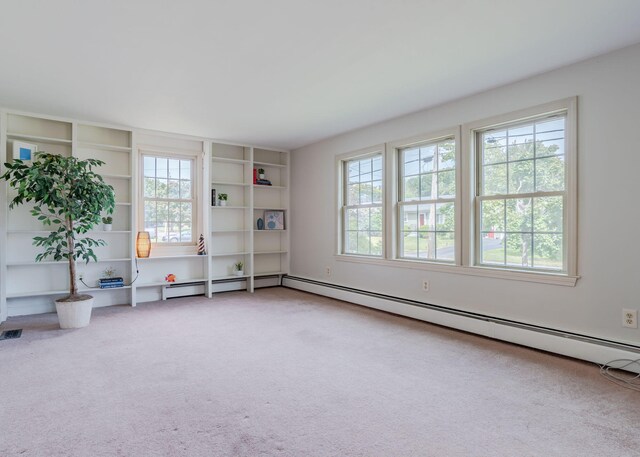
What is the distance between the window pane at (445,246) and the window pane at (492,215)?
37 cm

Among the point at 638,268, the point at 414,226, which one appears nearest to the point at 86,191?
the point at 414,226

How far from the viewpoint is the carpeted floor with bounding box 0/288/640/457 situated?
1.76m

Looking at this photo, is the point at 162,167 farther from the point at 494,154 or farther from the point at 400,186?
the point at 494,154

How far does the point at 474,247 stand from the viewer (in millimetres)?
3715

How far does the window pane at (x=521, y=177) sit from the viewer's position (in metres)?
3.31

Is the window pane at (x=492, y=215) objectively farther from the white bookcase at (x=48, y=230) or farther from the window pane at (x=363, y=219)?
the white bookcase at (x=48, y=230)

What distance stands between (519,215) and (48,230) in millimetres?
5258

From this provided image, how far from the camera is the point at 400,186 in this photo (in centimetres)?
452

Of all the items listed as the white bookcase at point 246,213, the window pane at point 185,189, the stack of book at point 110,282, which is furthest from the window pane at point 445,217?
the stack of book at point 110,282

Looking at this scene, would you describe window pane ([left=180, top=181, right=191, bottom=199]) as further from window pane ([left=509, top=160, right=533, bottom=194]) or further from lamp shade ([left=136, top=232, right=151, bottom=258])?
window pane ([left=509, top=160, right=533, bottom=194])

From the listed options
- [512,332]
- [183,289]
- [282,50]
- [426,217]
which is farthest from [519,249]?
[183,289]

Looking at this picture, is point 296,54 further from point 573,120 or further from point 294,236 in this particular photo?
point 294,236

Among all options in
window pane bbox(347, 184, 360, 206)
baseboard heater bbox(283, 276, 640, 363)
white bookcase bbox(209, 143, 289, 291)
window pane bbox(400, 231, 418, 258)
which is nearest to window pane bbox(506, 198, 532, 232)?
baseboard heater bbox(283, 276, 640, 363)

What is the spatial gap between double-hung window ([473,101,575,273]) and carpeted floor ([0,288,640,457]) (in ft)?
2.81
